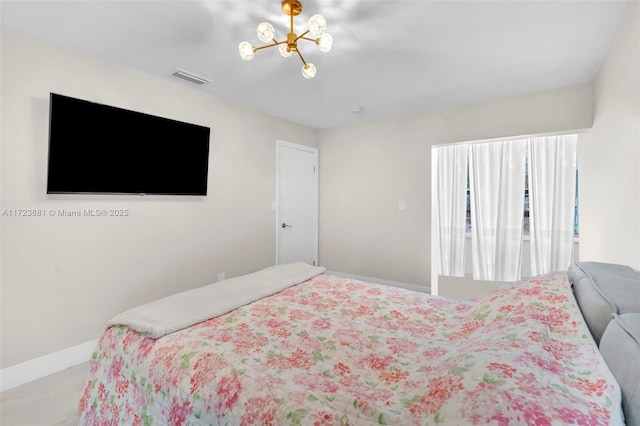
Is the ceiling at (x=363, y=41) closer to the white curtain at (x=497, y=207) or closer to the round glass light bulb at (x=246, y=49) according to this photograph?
the round glass light bulb at (x=246, y=49)

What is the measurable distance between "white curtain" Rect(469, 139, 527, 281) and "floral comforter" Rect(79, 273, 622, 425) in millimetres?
1996

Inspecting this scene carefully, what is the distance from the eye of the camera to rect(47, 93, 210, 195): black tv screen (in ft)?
7.24

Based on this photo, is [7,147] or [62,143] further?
→ [62,143]

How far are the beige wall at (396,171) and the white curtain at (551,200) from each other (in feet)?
1.02

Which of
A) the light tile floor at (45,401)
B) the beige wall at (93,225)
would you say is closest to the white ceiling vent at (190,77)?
the beige wall at (93,225)

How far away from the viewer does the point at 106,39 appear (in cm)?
219

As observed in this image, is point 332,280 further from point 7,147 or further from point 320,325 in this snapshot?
point 7,147

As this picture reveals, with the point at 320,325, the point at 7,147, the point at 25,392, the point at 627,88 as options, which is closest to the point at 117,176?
the point at 7,147

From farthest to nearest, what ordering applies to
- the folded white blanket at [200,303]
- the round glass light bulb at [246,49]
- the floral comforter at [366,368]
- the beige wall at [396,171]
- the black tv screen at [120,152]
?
the beige wall at [396,171], the black tv screen at [120,152], the round glass light bulb at [246,49], the folded white blanket at [200,303], the floral comforter at [366,368]

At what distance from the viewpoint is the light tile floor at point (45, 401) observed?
1748 millimetres

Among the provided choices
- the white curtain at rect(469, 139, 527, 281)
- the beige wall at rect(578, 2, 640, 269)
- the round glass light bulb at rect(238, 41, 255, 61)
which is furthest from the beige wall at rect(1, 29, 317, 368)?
the beige wall at rect(578, 2, 640, 269)

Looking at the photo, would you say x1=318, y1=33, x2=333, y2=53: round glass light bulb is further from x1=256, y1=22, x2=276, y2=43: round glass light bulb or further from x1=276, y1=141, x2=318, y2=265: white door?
x1=276, y1=141, x2=318, y2=265: white door

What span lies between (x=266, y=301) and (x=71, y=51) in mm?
2497

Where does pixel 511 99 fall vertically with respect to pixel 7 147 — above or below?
above
